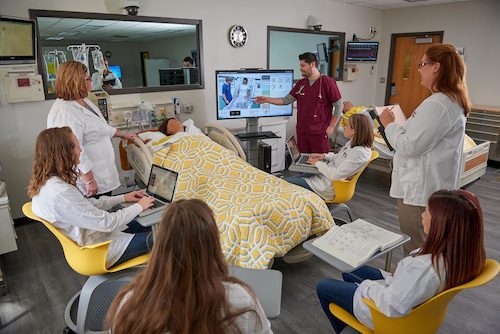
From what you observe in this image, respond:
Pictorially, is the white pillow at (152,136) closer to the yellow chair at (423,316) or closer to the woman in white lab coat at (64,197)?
the woman in white lab coat at (64,197)

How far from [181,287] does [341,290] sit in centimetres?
86

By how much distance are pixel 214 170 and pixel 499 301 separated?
6.71ft

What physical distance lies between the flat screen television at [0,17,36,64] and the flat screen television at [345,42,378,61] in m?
4.37

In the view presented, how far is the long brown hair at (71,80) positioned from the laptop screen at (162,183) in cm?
80

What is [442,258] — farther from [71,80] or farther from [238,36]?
[238,36]

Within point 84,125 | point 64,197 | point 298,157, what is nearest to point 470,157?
point 298,157

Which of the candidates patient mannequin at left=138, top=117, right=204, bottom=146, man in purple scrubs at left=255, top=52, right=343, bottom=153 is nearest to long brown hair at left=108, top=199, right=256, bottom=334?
patient mannequin at left=138, top=117, right=204, bottom=146

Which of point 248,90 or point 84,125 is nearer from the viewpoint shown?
point 84,125

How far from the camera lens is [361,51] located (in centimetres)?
572

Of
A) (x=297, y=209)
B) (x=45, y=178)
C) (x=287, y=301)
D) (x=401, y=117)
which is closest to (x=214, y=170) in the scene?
(x=297, y=209)

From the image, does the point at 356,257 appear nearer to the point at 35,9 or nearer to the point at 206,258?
the point at 206,258

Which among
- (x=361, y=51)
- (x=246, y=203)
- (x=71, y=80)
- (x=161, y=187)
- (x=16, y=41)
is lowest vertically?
(x=246, y=203)

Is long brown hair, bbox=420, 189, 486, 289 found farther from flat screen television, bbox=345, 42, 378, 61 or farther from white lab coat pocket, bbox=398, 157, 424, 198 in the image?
flat screen television, bbox=345, 42, 378, 61

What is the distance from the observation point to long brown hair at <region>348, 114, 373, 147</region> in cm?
262
